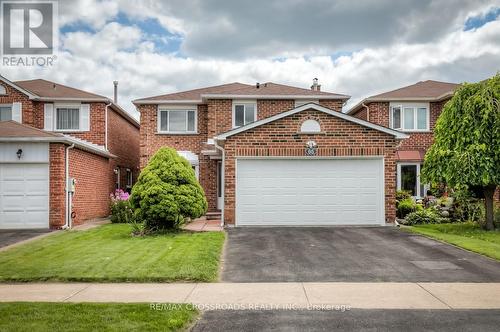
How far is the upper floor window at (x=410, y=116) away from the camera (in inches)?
867

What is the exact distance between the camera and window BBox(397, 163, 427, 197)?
2145 centimetres

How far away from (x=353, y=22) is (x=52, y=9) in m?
10.5

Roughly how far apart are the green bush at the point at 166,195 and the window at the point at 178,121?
6955 mm

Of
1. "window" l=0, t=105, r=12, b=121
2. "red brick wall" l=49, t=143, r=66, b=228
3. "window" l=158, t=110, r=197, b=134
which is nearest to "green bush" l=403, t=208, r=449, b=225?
"window" l=158, t=110, r=197, b=134

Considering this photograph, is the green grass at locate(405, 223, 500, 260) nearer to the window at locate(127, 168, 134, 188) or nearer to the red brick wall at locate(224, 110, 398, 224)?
the red brick wall at locate(224, 110, 398, 224)

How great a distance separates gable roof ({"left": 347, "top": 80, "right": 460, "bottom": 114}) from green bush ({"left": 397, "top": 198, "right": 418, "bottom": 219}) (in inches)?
226

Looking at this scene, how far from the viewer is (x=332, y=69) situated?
2688cm

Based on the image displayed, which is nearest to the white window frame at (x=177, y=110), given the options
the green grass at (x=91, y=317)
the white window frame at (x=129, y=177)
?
the white window frame at (x=129, y=177)

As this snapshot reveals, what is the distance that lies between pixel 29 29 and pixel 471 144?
15.4 metres

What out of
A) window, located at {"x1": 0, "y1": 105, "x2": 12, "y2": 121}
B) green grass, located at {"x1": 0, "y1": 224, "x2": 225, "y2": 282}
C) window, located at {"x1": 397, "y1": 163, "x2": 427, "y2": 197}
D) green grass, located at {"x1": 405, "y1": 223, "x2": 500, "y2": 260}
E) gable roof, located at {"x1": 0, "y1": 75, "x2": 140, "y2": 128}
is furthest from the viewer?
window, located at {"x1": 0, "y1": 105, "x2": 12, "y2": 121}

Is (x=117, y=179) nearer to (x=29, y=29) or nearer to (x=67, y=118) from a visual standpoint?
(x=67, y=118)

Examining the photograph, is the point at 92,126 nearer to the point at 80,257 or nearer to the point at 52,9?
the point at 52,9

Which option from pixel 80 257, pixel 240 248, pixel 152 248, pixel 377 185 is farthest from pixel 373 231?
pixel 80 257

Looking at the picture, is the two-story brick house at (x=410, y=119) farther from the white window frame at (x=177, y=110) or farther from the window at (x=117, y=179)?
the window at (x=117, y=179)
